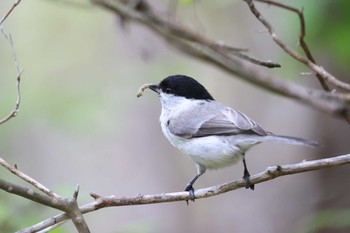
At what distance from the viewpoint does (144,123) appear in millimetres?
7082

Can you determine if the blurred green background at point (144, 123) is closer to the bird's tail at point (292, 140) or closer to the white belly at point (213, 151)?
the white belly at point (213, 151)

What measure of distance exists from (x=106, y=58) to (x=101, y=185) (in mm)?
1669

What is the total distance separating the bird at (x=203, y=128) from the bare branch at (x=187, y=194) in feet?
0.26

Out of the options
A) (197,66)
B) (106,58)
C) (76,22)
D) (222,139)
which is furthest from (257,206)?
(222,139)

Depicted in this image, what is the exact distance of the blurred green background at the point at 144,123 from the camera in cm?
548

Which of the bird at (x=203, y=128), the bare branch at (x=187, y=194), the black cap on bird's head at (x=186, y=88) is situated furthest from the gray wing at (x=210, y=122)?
the bare branch at (x=187, y=194)

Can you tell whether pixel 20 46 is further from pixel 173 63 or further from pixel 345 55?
pixel 345 55

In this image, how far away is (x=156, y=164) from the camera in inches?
277

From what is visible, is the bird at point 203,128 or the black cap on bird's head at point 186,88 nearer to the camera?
the bird at point 203,128

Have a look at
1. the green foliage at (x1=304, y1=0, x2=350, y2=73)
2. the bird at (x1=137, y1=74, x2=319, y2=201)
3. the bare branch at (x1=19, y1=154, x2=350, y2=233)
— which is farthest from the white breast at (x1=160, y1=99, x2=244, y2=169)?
the green foliage at (x1=304, y1=0, x2=350, y2=73)

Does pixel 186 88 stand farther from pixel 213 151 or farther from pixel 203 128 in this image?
pixel 213 151

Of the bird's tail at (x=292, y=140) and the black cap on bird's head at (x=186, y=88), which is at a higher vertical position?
the black cap on bird's head at (x=186, y=88)

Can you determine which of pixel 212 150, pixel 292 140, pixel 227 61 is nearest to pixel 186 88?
pixel 212 150

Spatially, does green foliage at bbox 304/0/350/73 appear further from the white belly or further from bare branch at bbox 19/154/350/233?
bare branch at bbox 19/154/350/233
